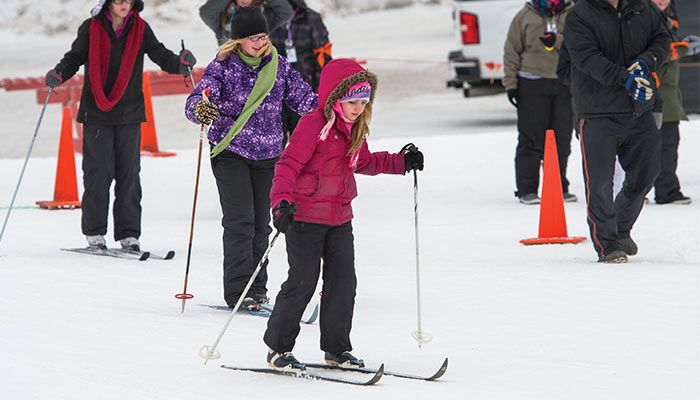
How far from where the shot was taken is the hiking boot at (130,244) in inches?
388

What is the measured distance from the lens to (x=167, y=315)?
768 cm

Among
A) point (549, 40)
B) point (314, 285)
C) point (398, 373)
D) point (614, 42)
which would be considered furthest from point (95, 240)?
point (398, 373)

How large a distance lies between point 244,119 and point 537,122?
4.92 meters

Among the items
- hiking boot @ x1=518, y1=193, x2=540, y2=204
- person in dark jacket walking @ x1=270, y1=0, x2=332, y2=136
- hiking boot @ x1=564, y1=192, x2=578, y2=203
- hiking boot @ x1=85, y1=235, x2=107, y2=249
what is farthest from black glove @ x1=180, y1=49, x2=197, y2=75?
hiking boot @ x1=564, y1=192, x2=578, y2=203

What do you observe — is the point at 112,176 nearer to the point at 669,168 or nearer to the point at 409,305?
the point at 409,305

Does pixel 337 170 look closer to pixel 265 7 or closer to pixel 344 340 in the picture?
pixel 344 340

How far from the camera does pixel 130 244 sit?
9.88m

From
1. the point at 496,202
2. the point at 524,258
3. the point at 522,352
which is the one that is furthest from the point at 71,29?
the point at 522,352

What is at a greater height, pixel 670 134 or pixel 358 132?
→ pixel 358 132

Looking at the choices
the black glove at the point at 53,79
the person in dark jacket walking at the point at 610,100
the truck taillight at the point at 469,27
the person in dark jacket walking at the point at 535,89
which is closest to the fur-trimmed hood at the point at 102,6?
the black glove at the point at 53,79

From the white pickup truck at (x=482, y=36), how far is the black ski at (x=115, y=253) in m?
8.62

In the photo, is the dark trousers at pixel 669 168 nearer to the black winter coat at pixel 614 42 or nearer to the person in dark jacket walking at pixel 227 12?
the black winter coat at pixel 614 42

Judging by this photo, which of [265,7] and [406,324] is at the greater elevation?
[265,7]

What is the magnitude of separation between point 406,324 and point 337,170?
134cm
